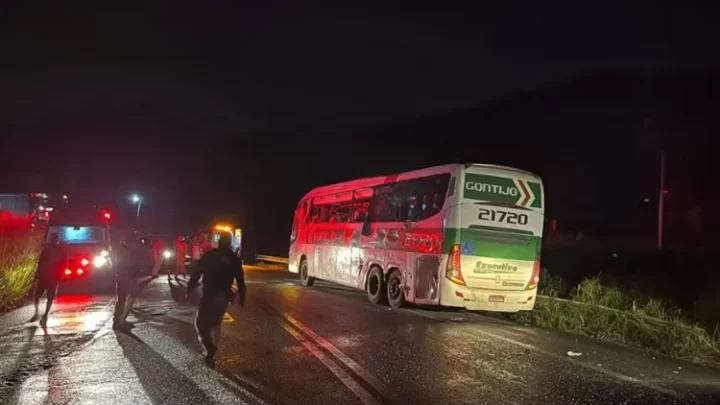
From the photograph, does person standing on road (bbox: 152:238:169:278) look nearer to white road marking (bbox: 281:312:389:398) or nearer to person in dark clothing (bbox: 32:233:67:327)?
person in dark clothing (bbox: 32:233:67:327)

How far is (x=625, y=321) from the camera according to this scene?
1196 cm

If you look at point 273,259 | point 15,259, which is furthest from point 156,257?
point 273,259

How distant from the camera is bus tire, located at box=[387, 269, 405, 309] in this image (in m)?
15.3

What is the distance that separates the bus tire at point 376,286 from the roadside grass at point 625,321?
3.26 m

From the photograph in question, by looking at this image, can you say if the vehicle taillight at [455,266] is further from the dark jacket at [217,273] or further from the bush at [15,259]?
the bush at [15,259]

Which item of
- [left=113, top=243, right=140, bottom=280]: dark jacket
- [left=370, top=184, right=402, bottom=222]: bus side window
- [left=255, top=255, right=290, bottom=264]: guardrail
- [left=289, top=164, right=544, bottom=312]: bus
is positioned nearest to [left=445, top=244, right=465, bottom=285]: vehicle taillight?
[left=289, top=164, right=544, bottom=312]: bus

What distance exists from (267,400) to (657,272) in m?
12.5

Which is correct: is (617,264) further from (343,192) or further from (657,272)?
(343,192)

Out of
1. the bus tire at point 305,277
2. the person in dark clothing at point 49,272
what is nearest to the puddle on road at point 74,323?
the person in dark clothing at point 49,272

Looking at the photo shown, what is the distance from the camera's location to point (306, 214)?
74.2 ft

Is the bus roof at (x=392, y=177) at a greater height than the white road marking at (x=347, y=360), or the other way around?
the bus roof at (x=392, y=177)

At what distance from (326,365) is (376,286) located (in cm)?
817

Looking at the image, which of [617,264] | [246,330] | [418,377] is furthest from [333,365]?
[617,264]

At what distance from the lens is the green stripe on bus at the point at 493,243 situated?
44.0 feet
